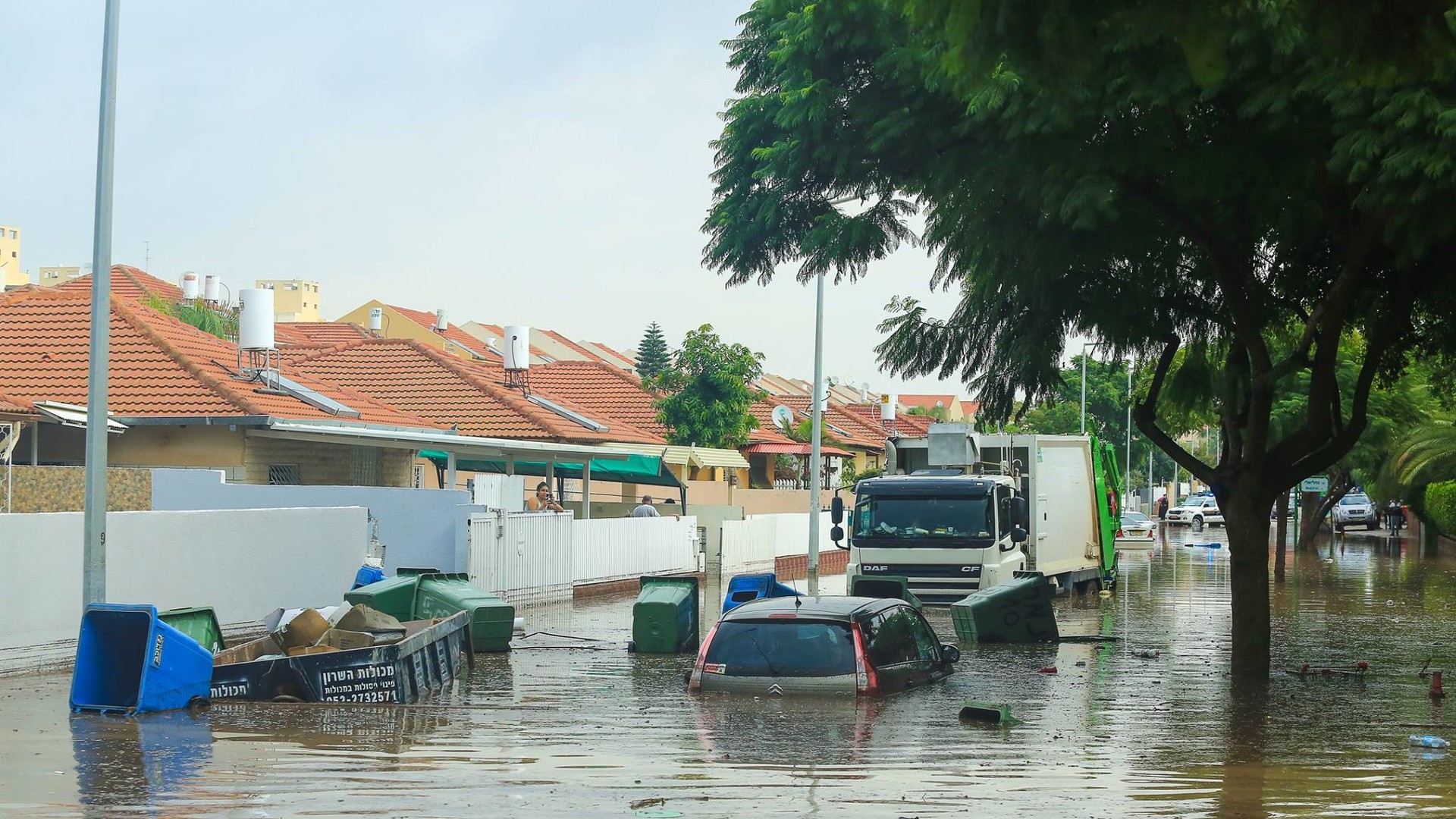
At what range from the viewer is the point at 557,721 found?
42.7ft

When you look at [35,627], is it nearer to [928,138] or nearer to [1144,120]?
[928,138]

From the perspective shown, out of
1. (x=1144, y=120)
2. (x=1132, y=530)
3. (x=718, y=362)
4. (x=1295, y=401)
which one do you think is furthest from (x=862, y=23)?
(x=1132, y=530)

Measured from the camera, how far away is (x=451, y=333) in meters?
86.7

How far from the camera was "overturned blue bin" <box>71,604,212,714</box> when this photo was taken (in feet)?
42.5

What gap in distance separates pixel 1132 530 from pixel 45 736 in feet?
166

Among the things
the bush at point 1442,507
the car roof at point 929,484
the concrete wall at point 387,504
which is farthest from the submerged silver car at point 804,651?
the bush at point 1442,507

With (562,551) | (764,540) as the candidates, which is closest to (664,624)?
(562,551)

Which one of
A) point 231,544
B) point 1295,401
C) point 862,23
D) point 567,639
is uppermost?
point 862,23

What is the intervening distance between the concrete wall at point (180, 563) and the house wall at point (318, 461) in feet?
20.6

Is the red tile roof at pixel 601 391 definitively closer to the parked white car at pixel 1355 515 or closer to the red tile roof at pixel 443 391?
the red tile roof at pixel 443 391

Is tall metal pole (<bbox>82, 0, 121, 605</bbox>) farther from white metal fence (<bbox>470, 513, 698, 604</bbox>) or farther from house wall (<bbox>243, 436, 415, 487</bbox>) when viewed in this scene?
house wall (<bbox>243, 436, 415, 487</bbox>)

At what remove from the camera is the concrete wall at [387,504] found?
23.8 metres

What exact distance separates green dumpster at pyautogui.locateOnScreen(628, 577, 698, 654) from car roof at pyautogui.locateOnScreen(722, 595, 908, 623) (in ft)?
15.1

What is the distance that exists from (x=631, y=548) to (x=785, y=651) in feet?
59.4
